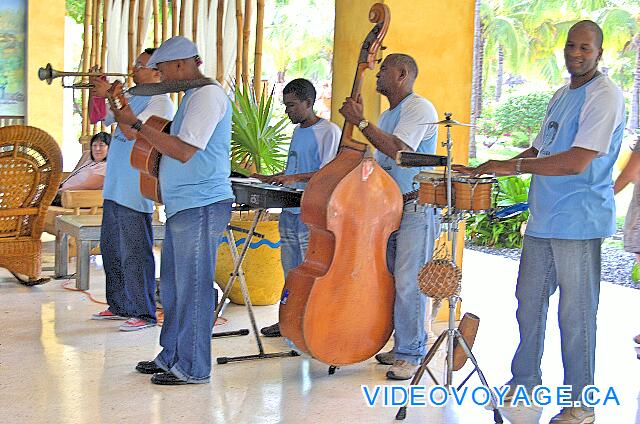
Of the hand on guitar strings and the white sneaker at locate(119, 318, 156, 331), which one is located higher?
the hand on guitar strings

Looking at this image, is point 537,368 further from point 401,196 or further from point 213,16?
point 213,16

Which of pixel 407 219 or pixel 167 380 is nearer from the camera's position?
pixel 167 380

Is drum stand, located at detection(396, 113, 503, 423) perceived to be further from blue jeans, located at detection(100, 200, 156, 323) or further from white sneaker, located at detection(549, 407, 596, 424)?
blue jeans, located at detection(100, 200, 156, 323)

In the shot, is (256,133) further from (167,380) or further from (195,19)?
(195,19)

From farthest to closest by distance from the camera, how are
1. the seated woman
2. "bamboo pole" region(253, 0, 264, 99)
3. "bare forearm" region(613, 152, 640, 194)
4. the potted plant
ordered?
"bamboo pole" region(253, 0, 264, 99) < the seated woman < the potted plant < "bare forearm" region(613, 152, 640, 194)

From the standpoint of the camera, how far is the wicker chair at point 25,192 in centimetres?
656

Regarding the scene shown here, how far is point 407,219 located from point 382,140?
52cm

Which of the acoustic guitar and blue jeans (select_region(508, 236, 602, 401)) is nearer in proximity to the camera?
blue jeans (select_region(508, 236, 602, 401))

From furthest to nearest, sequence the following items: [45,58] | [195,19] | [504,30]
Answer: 1. [504,30]
2. [45,58]
3. [195,19]

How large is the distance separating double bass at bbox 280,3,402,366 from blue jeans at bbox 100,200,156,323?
1.49 metres

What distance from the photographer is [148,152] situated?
4.37 meters

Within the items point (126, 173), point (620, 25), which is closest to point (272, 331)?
point (126, 173)

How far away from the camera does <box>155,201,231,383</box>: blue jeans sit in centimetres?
436

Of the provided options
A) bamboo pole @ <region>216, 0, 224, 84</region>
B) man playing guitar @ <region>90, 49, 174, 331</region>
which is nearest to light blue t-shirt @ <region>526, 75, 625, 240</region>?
man playing guitar @ <region>90, 49, 174, 331</region>
